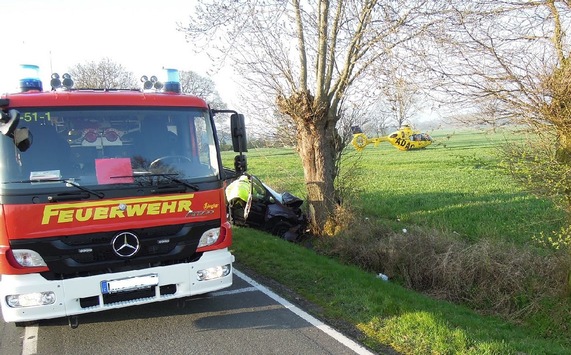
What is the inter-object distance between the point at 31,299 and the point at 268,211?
22.2 feet

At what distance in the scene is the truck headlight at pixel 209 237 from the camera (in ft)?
16.7

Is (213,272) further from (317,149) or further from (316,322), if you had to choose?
(317,149)

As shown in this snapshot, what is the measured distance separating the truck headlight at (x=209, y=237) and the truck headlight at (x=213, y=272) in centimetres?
29

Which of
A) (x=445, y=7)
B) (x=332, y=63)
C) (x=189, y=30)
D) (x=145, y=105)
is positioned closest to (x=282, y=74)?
(x=332, y=63)

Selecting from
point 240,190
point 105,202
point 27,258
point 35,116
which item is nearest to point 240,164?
point 105,202

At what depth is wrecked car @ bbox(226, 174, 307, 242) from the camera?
10688 millimetres

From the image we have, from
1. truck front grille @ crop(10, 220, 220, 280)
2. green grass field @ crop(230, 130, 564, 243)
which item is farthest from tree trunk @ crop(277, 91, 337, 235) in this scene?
truck front grille @ crop(10, 220, 220, 280)

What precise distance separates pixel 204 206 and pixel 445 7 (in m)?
5.24

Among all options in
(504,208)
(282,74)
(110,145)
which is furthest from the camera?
(504,208)

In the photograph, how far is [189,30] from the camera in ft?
30.4

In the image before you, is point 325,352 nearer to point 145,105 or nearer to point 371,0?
point 145,105

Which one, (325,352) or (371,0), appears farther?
A: (371,0)

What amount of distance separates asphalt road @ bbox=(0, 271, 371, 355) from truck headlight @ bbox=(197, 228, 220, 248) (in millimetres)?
941

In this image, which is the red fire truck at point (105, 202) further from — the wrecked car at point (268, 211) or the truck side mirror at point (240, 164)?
the wrecked car at point (268, 211)
